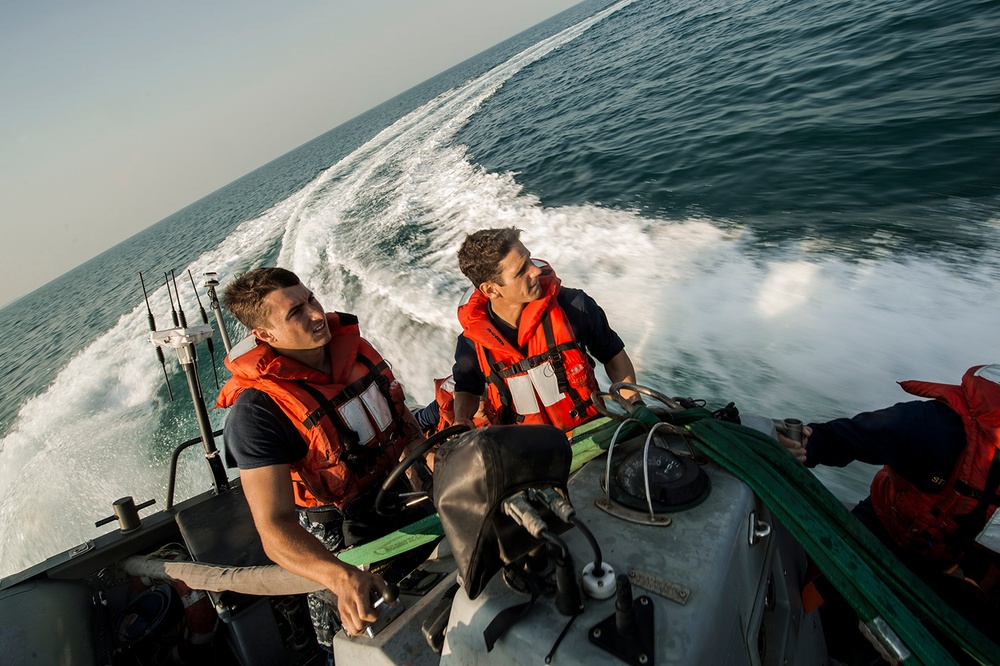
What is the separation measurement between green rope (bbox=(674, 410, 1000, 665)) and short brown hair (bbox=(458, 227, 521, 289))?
4.17 ft

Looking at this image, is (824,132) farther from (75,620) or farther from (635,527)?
(75,620)

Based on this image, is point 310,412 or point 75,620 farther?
point 75,620

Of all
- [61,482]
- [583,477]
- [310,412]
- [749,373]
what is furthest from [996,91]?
[61,482]

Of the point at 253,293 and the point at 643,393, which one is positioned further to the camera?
the point at 253,293

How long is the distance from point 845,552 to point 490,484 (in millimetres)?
950

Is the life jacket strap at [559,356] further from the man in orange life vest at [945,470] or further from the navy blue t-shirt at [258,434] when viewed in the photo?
the navy blue t-shirt at [258,434]

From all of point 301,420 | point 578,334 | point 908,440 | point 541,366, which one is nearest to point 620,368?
point 578,334

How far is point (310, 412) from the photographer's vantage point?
2.21 metres

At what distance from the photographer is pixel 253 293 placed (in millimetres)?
2201

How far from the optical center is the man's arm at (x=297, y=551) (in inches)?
58.4

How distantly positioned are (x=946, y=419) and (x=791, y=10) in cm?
1370

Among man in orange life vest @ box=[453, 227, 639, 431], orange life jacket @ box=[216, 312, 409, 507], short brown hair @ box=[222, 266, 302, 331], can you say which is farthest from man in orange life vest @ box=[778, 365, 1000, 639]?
short brown hair @ box=[222, 266, 302, 331]

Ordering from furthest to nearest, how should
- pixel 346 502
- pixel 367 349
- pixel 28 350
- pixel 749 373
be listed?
pixel 28 350 < pixel 749 373 < pixel 367 349 < pixel 346 502

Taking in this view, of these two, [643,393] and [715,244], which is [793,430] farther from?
[715,244]
